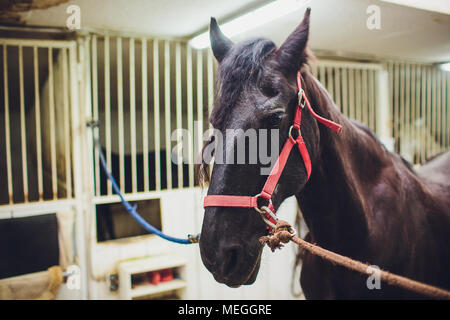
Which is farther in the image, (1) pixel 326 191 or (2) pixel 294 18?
(2) pixel 294 18

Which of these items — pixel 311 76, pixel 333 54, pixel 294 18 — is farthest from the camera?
pixel 333 54

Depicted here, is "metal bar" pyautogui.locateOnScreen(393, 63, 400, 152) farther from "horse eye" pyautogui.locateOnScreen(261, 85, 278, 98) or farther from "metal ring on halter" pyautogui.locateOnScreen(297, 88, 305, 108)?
"horse eye" pyautogui.locateOnScreen(261, 85, 278, 98)

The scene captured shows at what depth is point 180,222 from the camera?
283cm

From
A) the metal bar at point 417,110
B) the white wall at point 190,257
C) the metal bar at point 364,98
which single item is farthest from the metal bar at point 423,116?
the white wall at point 190,257

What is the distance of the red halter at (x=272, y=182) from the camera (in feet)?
3.37

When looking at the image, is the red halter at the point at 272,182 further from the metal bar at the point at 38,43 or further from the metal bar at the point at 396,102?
the metal bar at the point at 396,102

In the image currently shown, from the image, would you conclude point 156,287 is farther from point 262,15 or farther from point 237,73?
point 262,15

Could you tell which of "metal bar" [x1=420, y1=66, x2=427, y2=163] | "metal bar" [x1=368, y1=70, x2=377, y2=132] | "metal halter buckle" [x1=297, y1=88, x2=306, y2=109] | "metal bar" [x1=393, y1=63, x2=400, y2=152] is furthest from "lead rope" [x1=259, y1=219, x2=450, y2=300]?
"metal bar" [x1=420, y1=66, x2=427, y2=163]

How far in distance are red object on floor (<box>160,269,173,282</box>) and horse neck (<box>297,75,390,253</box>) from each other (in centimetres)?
162

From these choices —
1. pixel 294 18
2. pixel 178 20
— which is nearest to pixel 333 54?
pixel 294 18

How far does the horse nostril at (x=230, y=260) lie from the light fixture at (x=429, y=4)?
1.80 metres

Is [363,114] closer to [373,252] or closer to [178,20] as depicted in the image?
[178,20]

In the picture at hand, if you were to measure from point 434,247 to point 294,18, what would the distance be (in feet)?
5.56

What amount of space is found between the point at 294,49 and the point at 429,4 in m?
1.41
